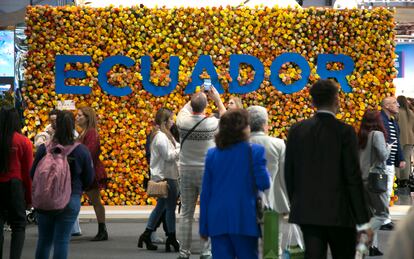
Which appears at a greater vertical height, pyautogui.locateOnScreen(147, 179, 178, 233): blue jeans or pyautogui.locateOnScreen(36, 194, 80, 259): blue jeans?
pyautogui.locateOnScreen(36, 194, 80, 259): blue jeans

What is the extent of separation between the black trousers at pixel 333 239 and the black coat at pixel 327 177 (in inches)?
3.9

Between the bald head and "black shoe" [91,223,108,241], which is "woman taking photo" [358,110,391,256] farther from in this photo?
"black shoe" [91,223,108,241]

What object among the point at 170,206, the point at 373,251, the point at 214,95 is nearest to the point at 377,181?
the point at 373,251

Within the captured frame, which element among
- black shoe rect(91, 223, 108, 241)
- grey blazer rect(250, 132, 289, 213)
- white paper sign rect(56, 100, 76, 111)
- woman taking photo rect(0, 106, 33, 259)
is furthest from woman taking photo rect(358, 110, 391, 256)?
white paper sign rect(56, 100, 76, 111)

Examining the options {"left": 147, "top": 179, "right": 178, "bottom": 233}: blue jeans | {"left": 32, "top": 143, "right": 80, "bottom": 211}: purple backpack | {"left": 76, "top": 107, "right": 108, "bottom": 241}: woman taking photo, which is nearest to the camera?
{"left": 32, "top": 143, "right": 80, "bottom": 211}: purple backpack

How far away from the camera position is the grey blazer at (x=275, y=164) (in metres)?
8.84

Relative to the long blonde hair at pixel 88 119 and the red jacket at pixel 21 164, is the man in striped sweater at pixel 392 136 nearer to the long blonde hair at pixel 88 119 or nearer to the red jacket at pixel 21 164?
the long blonde hair at pixel 88 119

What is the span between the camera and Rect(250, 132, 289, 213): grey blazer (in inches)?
348

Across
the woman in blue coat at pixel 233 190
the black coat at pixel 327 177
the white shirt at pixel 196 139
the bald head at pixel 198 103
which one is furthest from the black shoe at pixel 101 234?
the black coat at pixel 327 177

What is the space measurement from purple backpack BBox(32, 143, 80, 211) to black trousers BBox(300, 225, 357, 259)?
2429 mm

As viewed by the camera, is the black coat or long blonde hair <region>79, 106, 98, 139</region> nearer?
the black coat

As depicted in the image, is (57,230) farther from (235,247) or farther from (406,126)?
(406,126)

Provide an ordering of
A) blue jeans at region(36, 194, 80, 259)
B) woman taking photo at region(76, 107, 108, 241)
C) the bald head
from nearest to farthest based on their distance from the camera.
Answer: blue jeans at region(36, 194, 80, 259)
the bald head
woman taking photo at region(76, 107, 108, 241)

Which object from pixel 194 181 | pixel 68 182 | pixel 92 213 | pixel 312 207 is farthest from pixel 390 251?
pixel 92 213
